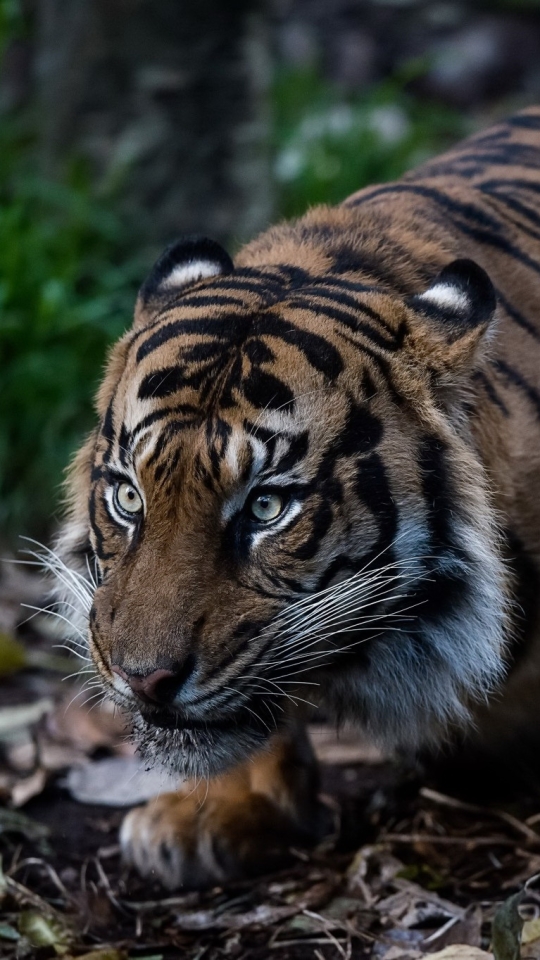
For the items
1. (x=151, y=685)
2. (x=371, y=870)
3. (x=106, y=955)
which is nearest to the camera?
(x=151, y=685)

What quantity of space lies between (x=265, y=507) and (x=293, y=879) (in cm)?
112

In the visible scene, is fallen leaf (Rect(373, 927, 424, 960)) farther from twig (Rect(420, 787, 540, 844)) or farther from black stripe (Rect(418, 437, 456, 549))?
black stripe (Rect(418, 437, 456, 549))

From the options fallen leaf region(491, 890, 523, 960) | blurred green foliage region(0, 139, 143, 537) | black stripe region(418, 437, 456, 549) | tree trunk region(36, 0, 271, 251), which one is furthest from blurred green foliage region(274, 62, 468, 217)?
fallen leaf region(491, 890, 523, 960)

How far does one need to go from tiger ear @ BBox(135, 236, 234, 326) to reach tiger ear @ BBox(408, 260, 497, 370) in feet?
1.72

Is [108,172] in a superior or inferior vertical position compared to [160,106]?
inferior

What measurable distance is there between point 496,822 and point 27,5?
4957mm

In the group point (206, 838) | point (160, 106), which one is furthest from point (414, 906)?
point (160, 106)

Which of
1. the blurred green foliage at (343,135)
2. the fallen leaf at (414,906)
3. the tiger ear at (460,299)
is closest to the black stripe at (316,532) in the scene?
the tiger ear at (460,299)

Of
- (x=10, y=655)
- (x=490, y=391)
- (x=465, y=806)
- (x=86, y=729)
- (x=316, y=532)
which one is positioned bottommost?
(x=465, y=806)

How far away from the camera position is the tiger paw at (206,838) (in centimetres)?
302

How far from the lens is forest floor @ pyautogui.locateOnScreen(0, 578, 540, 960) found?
2.64m

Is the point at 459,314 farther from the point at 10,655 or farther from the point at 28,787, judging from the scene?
the point at 10,655

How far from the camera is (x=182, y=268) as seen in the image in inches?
112

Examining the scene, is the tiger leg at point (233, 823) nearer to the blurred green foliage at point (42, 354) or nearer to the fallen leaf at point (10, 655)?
the fallen leaf at point (10, 655)
